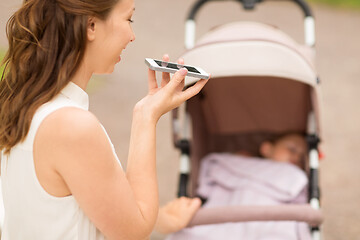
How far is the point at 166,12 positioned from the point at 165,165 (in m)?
2.19

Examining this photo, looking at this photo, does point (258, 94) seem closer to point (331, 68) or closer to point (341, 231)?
point (341, 231)

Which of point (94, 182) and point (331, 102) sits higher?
point (94, 182)

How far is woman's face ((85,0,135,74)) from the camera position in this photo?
2.95ft

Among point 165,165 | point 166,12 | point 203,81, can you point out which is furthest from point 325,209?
point 166,12

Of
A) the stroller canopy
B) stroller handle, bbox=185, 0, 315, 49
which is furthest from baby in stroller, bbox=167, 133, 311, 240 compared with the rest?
stroller handle, bbox=185, 0, 315, 49

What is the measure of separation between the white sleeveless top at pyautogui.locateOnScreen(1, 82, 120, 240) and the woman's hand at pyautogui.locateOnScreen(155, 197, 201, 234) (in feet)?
1.86

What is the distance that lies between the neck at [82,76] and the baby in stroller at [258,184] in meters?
0.83

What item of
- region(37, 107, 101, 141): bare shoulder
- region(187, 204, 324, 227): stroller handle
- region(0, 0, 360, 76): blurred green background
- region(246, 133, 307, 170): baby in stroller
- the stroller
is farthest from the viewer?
region(0, 0, 360, 76): blurred green background

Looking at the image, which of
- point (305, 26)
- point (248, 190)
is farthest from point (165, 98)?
point (305, 26)

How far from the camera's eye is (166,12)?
4.75 m

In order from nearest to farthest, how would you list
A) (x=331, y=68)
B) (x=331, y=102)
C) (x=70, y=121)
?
1. (x=70, y=121)
2. (x=331, y=102)
3. (x=331, y=68)

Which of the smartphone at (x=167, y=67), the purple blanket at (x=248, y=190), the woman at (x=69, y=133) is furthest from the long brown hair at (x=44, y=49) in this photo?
the purple blanket at (x=248, y=190)

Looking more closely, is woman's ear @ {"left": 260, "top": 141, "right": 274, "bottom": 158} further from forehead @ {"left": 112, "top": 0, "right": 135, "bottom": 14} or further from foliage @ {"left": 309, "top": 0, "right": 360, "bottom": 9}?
foliage @ {"left": 309, "top": 0, "right": 360, "bottom": 9}

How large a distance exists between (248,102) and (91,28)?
4.88ft
